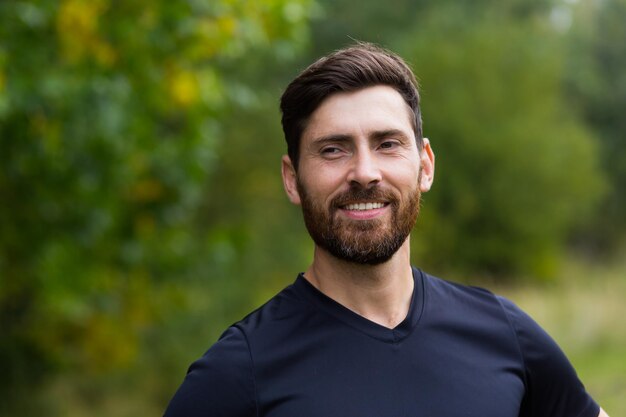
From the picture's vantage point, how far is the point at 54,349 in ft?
42.3

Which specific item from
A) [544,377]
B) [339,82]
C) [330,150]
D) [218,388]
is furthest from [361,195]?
[544,377]

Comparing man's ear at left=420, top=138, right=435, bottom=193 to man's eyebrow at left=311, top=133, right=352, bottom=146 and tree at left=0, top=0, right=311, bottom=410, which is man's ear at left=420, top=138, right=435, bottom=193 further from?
tree at left=0, top=0, right=311, bottom=410

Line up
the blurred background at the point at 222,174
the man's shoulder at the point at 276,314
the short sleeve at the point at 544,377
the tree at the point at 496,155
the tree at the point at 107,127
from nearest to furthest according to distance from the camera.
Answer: the man's shoulder at the point at 276,314, the short sleeve at the point at 544,377, the tree at the point at 107,127, the blurred background at the point at 222,174, the tree at the point at 496,155

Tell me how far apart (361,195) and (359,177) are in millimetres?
44

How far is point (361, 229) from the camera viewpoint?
240 centimetres

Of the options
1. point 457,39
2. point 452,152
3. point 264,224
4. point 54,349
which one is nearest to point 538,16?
point 457,39

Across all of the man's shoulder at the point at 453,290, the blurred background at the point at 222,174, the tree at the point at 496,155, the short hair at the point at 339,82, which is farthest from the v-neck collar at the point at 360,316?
the tree at the point at 496,155

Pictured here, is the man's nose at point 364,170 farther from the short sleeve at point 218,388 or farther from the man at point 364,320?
the short sleeve at point 218,388

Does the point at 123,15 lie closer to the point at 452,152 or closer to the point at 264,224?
the point at 264,224

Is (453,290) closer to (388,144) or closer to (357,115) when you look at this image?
(388,144)

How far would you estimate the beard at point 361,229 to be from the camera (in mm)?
2400

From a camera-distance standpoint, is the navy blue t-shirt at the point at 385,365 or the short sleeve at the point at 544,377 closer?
the navy blue t-shirt at the point at 385,365

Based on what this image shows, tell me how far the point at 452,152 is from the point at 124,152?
2144cm

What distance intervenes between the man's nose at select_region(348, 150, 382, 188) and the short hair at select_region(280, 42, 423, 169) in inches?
6.9
